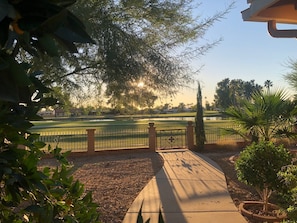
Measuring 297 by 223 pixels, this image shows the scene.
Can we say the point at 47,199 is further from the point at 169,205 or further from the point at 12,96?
the point at 169,205

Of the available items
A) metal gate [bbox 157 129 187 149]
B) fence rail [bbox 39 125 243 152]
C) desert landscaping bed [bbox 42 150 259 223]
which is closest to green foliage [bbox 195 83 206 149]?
fence rail [bbox 39 125 243 152]

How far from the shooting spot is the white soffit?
14.2 feet

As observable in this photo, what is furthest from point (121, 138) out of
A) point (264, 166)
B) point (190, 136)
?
point (264, 166)

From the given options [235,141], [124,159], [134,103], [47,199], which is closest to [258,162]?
[134,103]

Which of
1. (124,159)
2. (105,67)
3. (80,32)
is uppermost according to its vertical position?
(105,67)

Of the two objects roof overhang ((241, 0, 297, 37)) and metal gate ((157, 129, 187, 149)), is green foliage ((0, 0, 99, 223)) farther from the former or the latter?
metal gate ((157, 129, 187, 149))

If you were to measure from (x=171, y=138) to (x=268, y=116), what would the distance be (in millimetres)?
8744

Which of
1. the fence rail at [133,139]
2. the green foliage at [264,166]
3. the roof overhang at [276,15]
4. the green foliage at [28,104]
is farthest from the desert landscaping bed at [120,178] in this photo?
the green foliage at [28,104]

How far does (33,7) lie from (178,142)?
16.0m

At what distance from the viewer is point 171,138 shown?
15.6 m

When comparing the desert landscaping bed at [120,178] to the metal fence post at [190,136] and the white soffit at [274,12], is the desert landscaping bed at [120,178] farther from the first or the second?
the white soffit at [274,12]

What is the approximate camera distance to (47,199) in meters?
0.93

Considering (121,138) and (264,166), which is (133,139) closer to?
(121,138)

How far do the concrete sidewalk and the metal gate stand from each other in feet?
15.9
